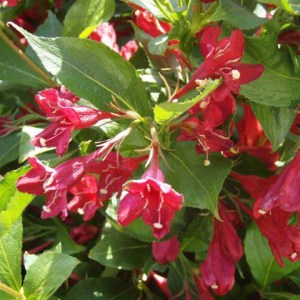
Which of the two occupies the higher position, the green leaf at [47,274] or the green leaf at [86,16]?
the green leaf at [86,16]

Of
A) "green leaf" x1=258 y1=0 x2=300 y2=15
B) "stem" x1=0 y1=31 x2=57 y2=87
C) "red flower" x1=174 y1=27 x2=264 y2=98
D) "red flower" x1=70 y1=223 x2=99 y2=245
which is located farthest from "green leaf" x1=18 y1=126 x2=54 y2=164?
"green leaf" x1=258 y1=0 x2=300 y2=15

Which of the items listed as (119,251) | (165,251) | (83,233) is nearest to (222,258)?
(165,251)

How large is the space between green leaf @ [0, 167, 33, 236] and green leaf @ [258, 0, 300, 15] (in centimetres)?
42

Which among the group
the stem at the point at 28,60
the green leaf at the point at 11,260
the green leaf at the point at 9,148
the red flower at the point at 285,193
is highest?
the stem at the point at 28,60

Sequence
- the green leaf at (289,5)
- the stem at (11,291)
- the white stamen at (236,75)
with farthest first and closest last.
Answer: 1. the stem at (11,291)
2. the white stamen at (236,75)
3. the green leaf at (289,5)

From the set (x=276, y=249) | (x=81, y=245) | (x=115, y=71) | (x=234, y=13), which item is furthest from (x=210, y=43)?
(x=81, y=245)

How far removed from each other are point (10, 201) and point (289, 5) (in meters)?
0.45

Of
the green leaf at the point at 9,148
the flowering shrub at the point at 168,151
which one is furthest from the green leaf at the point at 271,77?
the green leaf at the point at 9,148

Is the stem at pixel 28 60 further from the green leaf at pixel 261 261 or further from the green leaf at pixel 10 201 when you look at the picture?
the green leaf at pixel 261 261

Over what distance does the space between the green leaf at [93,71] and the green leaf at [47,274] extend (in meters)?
0.24

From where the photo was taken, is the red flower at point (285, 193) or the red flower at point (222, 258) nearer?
the red flower at point (285, 193)

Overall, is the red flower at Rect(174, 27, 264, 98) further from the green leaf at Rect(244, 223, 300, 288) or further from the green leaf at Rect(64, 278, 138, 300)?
the green leaf at Rect(64, 278, 138, 300)

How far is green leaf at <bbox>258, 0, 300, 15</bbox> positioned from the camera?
0.72 m

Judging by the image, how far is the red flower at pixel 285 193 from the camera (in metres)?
0.89
